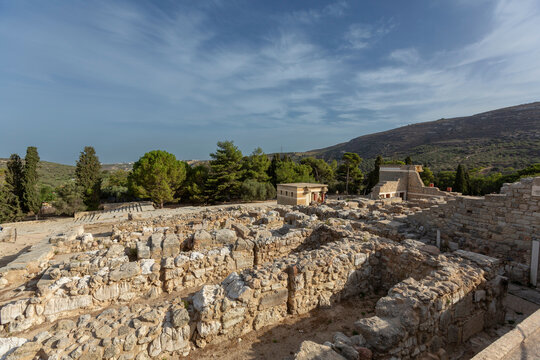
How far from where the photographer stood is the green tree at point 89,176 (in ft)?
83.4

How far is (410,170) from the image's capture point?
21.9 metres

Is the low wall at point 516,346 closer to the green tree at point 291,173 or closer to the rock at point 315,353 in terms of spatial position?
the rock at point 315,353

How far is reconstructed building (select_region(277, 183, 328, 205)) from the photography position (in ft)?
75.3

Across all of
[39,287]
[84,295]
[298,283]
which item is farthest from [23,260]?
[298,283]

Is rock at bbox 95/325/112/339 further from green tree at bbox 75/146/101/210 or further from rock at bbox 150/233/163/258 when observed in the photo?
green tree at bbox 75/146/101/210

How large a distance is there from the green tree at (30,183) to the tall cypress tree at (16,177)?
0.50m

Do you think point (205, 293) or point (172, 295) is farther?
point (172, 295)

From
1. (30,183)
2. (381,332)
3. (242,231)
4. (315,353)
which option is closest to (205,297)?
(315,353)

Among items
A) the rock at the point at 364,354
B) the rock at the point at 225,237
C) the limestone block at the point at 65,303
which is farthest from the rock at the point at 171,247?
the rock at the point at 364,354

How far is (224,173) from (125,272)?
78.9ft

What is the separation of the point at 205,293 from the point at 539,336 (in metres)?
4.77

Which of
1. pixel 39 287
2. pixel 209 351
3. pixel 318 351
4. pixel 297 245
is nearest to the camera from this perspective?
pixel 318 351

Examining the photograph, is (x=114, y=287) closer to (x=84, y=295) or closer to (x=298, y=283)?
(x=84, y=295)

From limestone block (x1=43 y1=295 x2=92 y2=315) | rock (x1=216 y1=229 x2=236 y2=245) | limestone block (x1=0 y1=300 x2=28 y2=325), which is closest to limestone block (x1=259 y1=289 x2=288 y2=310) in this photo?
rock (x1=216 y1=229 x2=236 y2=245)
